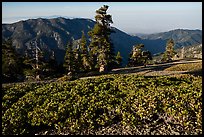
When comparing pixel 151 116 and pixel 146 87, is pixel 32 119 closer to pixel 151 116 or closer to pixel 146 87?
pixel 151 116

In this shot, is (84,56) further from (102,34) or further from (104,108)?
(104,108)

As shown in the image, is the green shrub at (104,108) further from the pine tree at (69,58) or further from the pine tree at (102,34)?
the pine tree at (69,58)

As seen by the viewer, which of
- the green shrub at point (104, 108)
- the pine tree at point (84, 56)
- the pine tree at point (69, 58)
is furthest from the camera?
the pine tree at point (84, 56)

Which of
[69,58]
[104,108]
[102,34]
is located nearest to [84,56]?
[69,58]

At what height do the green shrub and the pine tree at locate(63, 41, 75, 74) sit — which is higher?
the green shrub

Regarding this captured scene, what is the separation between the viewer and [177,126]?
47.7 feet

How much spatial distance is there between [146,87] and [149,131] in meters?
5.47

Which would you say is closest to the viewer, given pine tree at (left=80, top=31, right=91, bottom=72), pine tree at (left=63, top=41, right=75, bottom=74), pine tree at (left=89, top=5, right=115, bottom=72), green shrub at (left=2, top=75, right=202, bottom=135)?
green shrub at (left=2, top=75, right=202, bottom=135)

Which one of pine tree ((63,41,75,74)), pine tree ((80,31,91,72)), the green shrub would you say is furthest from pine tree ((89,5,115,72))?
the green shrub

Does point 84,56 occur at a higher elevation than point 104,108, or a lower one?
lower

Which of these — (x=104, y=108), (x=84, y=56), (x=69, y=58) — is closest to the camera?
(x=104, y=108)

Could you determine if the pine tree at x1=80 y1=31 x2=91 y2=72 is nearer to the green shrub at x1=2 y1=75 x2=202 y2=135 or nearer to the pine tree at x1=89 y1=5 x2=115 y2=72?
the pine tree at x1=89 y1=5 x2=115 y2=72

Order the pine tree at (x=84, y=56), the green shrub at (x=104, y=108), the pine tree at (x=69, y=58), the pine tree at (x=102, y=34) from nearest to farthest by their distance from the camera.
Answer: the green shrub at (x=104, y=108) < the pine tree at (x=102, y=34) < the pine tree at (x=69, y=58) < the pine tree at (x=84, y=56)

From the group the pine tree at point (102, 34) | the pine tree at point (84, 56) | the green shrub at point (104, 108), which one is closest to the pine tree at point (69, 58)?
the pine tree at point (84, 56)
